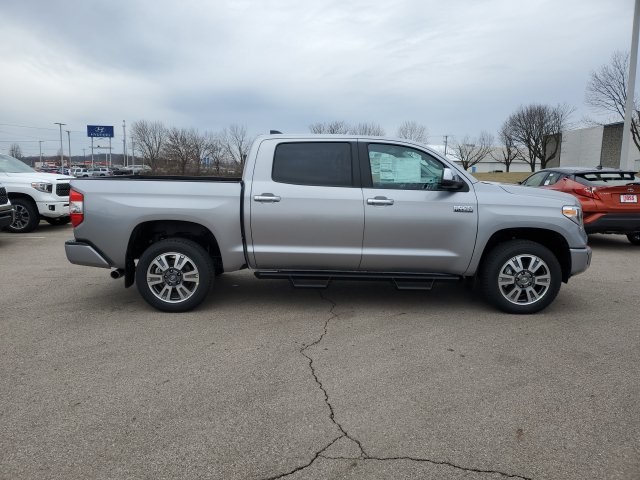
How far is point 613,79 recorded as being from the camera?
3133cm

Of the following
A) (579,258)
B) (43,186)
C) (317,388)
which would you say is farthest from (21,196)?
(579,258)

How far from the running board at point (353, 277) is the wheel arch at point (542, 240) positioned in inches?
22.3

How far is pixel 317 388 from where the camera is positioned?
3.42 m

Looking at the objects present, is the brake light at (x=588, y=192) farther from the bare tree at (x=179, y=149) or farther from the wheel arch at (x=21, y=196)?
the bare tree at (x=179, y=149)

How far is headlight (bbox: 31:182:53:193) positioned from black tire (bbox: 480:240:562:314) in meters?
10.2

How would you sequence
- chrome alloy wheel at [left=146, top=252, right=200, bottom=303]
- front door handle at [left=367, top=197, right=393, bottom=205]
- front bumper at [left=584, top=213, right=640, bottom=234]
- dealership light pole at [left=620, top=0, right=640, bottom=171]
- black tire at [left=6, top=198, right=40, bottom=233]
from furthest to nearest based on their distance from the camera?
dealership light pole at [left=620, top=0, right=640, bottom=171] < black tire at [left=6, top=198, right=40, bottom=233] < front bumper at [left=584, top=213, right=640, bottom=234] < chrome alloy wheel at [left=146, top=252, right=200, bottom=303] < front door handle at [left=367, top=197, right=393, bottom=205]

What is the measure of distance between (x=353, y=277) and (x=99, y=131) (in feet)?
146

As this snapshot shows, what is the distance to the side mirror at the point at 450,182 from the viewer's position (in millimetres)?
4711

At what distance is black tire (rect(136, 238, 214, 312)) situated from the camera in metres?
4.96

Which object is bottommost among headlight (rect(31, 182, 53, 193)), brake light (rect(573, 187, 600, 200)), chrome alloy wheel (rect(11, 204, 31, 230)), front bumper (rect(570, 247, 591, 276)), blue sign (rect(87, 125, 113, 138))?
chrome alloy wheel (rect(11, 204, 31, 230))

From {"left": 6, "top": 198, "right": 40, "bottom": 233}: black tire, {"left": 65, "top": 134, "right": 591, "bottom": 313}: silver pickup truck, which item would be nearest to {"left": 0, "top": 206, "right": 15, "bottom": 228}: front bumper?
{"left": 6, "top": 198, "right": 40, "bottom": 233}: black tire

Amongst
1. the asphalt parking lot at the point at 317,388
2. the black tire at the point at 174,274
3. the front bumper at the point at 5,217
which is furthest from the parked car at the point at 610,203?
the front bumper at the point at 5,217

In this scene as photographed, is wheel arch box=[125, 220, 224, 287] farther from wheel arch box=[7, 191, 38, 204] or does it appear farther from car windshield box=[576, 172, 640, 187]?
car windshield box=[576, 172, 640, 187]

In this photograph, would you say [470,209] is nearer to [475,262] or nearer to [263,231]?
[475,262]
